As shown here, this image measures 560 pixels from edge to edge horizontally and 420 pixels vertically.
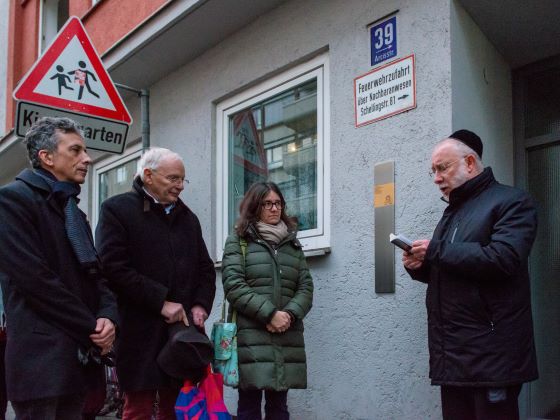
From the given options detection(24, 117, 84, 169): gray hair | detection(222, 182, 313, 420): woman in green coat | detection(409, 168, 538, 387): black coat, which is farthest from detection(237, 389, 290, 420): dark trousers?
detection(24, 117, 84, 169): gray hair

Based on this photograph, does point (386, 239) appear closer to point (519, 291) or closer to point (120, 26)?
point (519, 291)

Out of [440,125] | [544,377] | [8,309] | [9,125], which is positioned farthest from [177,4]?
[9,125]

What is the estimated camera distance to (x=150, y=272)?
3.29m

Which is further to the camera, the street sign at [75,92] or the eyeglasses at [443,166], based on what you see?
the street sign at [75,92]

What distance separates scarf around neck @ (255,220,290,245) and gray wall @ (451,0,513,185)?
3.90ft

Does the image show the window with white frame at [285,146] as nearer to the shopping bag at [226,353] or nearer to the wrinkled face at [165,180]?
the shopping bag at [226,353]

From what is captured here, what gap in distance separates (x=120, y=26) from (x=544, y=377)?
5417mm

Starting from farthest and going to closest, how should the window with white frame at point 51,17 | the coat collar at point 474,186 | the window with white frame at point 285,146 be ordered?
the window with white frame at point 51,17 < the window with white frame at point 285,146 < the coat collar at point 474,186

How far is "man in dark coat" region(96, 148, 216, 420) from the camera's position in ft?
10.4

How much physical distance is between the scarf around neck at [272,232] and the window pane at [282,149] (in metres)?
0.92

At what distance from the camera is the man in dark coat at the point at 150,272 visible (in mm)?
3176

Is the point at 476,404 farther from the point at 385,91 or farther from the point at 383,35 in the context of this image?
the point at 383,35

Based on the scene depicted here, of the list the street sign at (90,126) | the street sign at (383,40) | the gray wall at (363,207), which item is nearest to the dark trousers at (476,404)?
the gray wall at (363,207)

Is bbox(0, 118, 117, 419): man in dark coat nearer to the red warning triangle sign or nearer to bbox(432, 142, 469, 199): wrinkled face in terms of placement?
the red warning triangle sign
